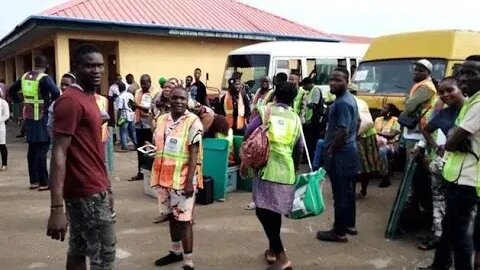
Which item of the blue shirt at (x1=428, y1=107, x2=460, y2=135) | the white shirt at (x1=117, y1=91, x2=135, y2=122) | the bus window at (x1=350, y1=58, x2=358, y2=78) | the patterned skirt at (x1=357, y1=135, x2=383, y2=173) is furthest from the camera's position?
the bus window at (x1=350, y1=58, x2=358, y2=78)

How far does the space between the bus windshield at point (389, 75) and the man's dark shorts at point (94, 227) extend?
21.3 feet

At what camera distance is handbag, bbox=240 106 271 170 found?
4371mm

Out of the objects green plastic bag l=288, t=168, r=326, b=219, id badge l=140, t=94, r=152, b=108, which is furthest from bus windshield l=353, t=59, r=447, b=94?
green plastic bag l=288, t=168, r=326, b=219

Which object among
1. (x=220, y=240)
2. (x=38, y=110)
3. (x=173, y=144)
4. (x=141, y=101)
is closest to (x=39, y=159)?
(x=38, y=110)

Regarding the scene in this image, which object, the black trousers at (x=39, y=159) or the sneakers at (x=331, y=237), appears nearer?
the sneakers at (x=331, y=237)

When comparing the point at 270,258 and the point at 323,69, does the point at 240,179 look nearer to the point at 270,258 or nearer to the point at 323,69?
the point at 270,258

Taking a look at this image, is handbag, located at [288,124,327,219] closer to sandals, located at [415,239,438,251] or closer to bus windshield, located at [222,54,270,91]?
sandals, located at [415,239,438,251]

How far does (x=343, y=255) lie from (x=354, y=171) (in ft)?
2.87

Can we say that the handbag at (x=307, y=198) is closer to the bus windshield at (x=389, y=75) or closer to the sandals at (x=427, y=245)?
the sandals at (x=427, y=245)

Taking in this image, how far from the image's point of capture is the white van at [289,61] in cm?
1173

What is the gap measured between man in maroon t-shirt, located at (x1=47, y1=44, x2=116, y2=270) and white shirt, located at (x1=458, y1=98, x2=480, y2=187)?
7.94 ft

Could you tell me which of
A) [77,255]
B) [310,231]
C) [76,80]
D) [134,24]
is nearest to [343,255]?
[310,231]

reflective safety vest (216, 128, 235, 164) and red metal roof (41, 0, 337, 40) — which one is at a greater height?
red metal roof (41, 0, 337, 40)

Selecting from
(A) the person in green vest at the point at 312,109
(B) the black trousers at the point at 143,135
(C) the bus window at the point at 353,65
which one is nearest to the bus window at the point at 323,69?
(C) the bus window at the point at 353,65
